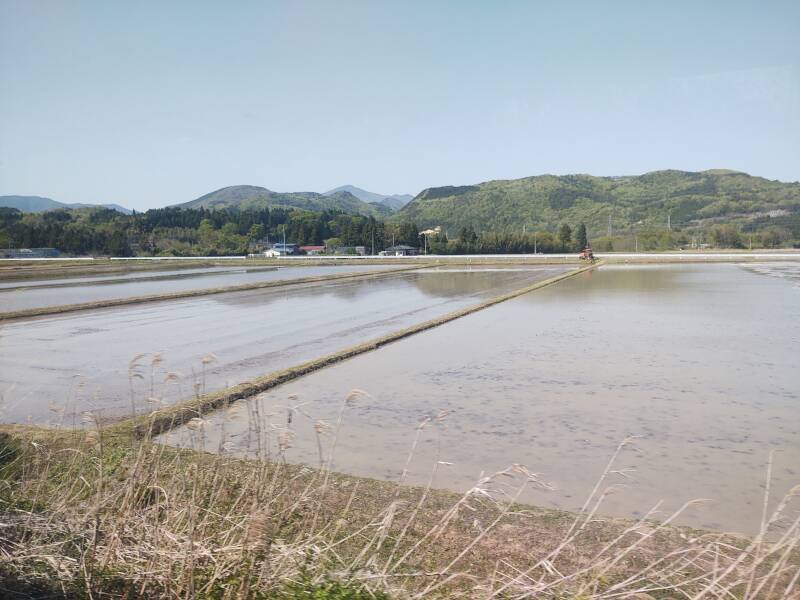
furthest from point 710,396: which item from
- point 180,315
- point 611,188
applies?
point 611,188

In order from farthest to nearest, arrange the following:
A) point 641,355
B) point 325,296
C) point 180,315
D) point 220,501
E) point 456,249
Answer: point 456,249 → point 325,296 → point 180,315 → point 641,355 → point 220,501

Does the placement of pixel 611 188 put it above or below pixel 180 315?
above

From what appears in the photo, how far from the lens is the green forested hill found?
137m

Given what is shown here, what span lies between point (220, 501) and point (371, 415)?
3.30m

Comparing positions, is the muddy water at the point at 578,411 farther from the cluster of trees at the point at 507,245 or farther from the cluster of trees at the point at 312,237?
the cluster of trees at the point at 312,237

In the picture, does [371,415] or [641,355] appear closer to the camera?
[371,415]

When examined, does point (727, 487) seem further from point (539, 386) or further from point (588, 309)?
point (588, 309)

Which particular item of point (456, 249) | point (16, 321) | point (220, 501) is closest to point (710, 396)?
point (220, 501)

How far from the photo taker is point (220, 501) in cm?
434

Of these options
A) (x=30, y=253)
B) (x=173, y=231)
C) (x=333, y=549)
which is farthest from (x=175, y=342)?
(x=173, y=231)

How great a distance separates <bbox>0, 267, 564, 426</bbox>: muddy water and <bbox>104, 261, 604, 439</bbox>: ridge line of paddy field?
281 millimetres

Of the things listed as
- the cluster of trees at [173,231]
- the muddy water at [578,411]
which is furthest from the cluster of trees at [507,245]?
the muddy water at [578,411]

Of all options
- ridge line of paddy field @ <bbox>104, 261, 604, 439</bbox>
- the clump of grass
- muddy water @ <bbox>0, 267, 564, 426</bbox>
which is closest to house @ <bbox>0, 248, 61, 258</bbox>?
muddy water @ <bbox>0, 267, 564, 426</bbox>

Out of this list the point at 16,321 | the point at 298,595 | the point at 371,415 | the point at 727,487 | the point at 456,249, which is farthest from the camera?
the point at 456,249
